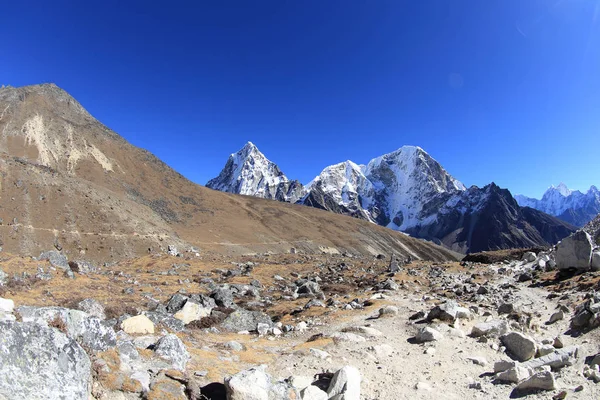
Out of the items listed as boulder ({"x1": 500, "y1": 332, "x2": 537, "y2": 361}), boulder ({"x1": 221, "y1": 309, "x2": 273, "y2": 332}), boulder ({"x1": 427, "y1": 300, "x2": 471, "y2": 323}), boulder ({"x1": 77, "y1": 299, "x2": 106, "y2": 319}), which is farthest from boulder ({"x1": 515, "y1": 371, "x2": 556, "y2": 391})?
boulder ({"x1": 77, "y1": 299, "x2": 106, "y2": 319})

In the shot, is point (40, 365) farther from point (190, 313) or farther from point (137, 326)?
point (190, 313)

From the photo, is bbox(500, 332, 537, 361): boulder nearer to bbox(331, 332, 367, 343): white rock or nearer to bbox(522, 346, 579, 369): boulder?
bbox(522, 346, 579, 369): boulder

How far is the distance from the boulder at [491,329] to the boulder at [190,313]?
11.6m

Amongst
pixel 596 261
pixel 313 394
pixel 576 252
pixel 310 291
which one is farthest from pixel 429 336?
pixel 576 252

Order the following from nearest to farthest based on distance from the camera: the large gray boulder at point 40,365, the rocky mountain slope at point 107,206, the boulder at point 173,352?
the large gray boulder at point 40,365 → the boulder at point 173,352 → the rocky mountain slope at point 107,206

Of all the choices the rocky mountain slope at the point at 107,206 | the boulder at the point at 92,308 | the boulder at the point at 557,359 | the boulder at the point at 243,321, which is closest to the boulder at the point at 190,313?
the boulder at the point at 243,321

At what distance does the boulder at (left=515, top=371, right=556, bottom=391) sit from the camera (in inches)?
305

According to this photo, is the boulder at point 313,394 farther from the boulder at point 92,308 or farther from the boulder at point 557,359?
the boulder at point 92,308

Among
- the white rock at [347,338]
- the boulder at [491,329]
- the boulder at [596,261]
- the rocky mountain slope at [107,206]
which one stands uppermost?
the rocky mountain slope at [107,206]

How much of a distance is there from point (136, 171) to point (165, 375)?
360 ft

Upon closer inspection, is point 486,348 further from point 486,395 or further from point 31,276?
point 31,276

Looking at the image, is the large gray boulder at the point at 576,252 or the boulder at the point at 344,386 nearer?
the boulder at the point at 344,386

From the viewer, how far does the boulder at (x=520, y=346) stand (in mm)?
10214

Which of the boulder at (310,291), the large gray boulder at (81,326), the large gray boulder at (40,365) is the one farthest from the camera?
the boulder at (310,291)
